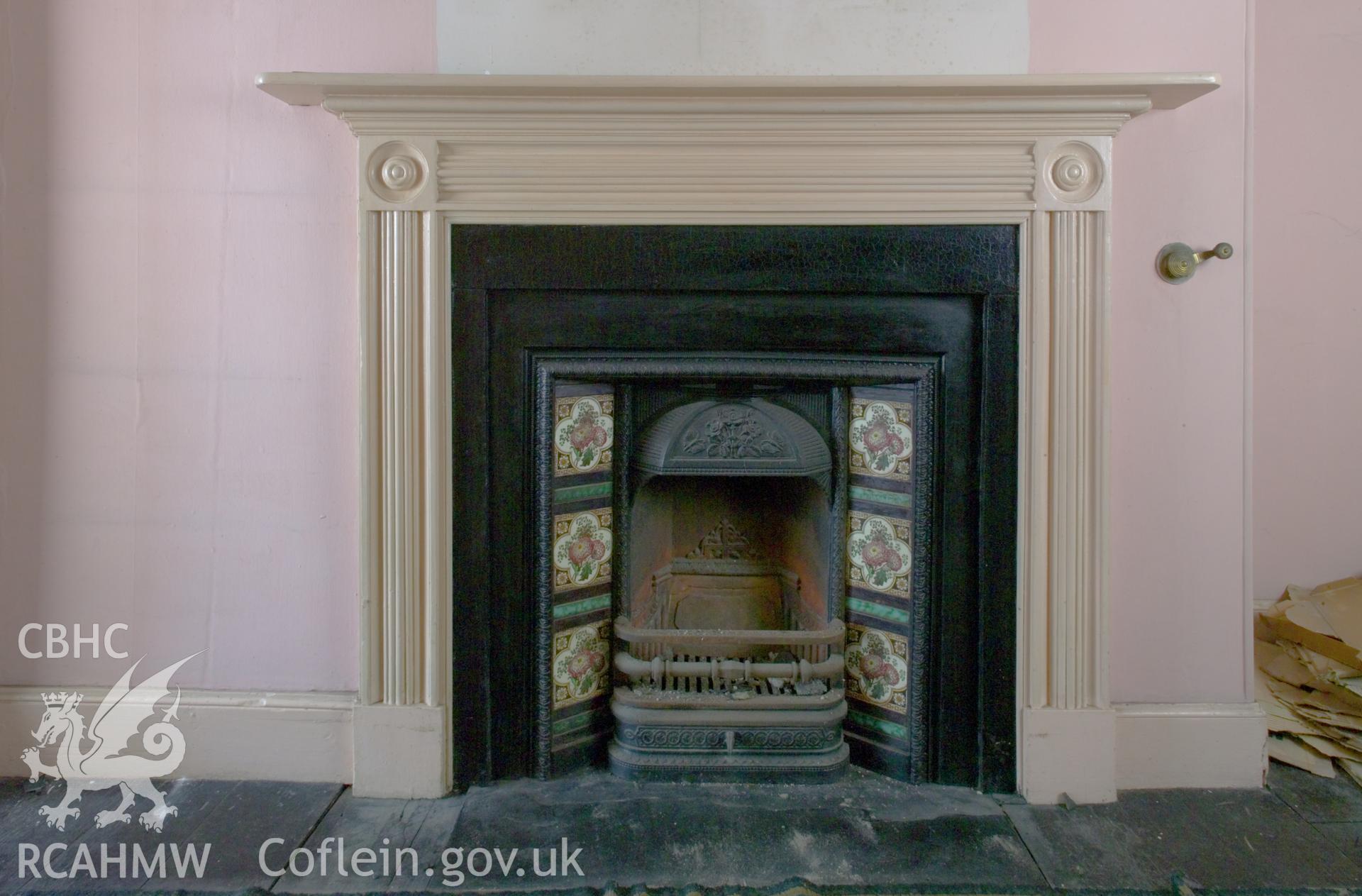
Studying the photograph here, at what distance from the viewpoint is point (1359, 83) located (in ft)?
7.06

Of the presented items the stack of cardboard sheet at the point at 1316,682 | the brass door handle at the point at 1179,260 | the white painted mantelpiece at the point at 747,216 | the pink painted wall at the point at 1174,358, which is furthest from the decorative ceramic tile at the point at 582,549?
→ the stack of cardboard sheet at the point at 1316,682

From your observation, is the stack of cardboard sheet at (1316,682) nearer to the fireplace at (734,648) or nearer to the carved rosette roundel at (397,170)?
the fireplace at (734,648)

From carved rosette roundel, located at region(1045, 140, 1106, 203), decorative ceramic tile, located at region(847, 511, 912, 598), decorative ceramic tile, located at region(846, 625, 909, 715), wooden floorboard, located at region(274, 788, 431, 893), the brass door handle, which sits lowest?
wooden floorboard, located at region(274, 788, 431, 893)

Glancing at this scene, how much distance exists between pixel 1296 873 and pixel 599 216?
5.84 feet

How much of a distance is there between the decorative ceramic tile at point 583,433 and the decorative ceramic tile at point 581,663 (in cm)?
36

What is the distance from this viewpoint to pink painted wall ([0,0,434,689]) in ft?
5.90

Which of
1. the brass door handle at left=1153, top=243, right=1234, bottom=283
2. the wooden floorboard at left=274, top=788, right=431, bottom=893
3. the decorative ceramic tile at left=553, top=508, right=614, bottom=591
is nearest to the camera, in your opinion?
the wooden floorboard at left=274, top=788, right=431, bottom=893

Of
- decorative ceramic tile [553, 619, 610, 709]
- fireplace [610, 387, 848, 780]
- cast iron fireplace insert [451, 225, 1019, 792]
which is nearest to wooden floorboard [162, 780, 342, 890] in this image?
cast iron fireplace insert [451, 225, 1019, 792]

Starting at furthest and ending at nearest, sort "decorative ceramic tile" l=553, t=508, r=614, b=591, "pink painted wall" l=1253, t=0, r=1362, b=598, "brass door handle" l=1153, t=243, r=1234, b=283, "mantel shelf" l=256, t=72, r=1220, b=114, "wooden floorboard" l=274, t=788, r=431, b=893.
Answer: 1. "pink painted wall" l=1253, t=0, r=1362, b=598
2. "decorative ceramic tile" l=553, t=508, r=614, b=591
3. "brass door handle" l=1153, t=243, r=1234, b=283
4. "mantel shelf" l=256, t=72, r=1220, b=114
5. "wooden floorboard" l=274, t=788, r=431, b=893

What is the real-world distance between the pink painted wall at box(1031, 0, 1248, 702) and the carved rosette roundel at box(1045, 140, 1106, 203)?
0.37ft

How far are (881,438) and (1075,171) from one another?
0.65 meters

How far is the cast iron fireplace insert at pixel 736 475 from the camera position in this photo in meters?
1.73

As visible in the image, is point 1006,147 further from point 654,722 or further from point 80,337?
point 80,337

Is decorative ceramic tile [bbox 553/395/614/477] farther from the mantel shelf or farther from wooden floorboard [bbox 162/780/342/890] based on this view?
wooden floorboard [bbox 162/780/342/890]
